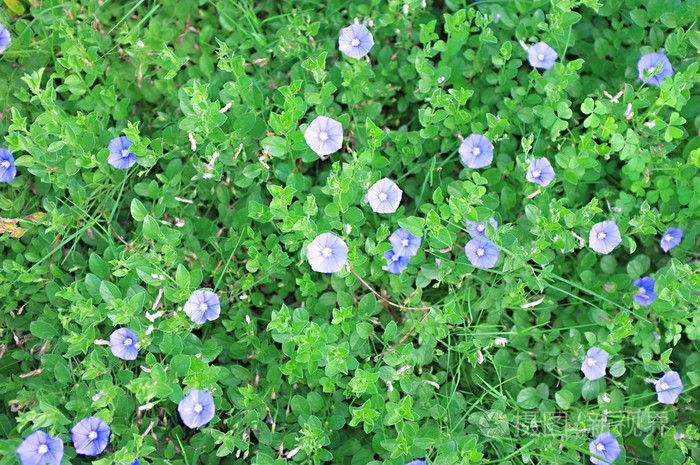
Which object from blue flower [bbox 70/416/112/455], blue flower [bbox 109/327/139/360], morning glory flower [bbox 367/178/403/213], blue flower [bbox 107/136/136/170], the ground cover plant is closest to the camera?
blue flower [bbox 70/416/112/455]

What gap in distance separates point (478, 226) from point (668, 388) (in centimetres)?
167

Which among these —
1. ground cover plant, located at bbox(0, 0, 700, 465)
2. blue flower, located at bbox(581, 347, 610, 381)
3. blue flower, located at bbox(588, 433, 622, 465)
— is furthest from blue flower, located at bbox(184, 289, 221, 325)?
blue flower, located at bbox(588, 433, 622, 465)

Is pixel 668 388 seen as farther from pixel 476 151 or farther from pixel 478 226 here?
pixel 476 151

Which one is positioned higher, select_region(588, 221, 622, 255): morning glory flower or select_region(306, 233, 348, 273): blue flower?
select_region(306, 233, 348, 273): blue flower

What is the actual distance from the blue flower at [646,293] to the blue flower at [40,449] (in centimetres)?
369

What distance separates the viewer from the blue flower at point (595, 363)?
349cm

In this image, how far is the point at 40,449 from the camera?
116 inches

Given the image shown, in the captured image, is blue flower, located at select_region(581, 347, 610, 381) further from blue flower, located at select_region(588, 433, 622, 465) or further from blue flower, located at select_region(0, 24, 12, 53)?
blue flower, located at select_region(0, 24, 12, 53)

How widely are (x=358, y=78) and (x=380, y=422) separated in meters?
2.37

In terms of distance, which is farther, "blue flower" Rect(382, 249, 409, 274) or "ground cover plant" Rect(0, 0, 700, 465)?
"blue flower" Rect(382, 249, 409, 274)

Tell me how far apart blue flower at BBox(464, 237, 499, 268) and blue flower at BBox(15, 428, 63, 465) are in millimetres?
2683

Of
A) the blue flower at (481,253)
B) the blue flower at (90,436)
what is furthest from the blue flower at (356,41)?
the blue flower at (90,436)

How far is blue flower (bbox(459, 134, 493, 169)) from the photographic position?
147 inches

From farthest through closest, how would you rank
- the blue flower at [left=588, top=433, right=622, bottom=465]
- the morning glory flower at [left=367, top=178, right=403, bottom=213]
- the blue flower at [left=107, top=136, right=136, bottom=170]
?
the blue flower at [left=107, top=136, right=136, bottom=170]
the morning glory flower at [left=367, top=178, right=403, bottom=213]
the blue flower at [left=588, top=433, right=622, bottom=465]
